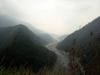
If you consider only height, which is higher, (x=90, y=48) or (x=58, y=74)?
(x=90, y=48)

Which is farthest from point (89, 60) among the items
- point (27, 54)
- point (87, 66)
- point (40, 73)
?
point (27, 54)

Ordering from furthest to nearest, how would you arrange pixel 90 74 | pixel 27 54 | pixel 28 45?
pixel 28 45, pixel 27 54, pixel 90 74

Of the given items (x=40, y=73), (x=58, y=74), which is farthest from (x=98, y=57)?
(x=40, y=73)

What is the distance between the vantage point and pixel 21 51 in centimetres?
6506

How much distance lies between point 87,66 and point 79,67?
9.4 inches

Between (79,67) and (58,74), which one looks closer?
(79,67)

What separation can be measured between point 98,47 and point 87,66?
0.75 metres

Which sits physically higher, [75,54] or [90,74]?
[75,54]

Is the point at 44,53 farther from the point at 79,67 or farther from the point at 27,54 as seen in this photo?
the point at 79,67

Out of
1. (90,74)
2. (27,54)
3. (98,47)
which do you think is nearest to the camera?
(90,74)

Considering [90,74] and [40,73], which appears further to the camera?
[40,73]

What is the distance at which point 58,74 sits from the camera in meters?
8.10

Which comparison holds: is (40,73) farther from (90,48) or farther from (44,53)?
(44,53)

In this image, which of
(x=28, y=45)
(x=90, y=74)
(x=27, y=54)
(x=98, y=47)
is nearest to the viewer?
(x=90, y=74)
